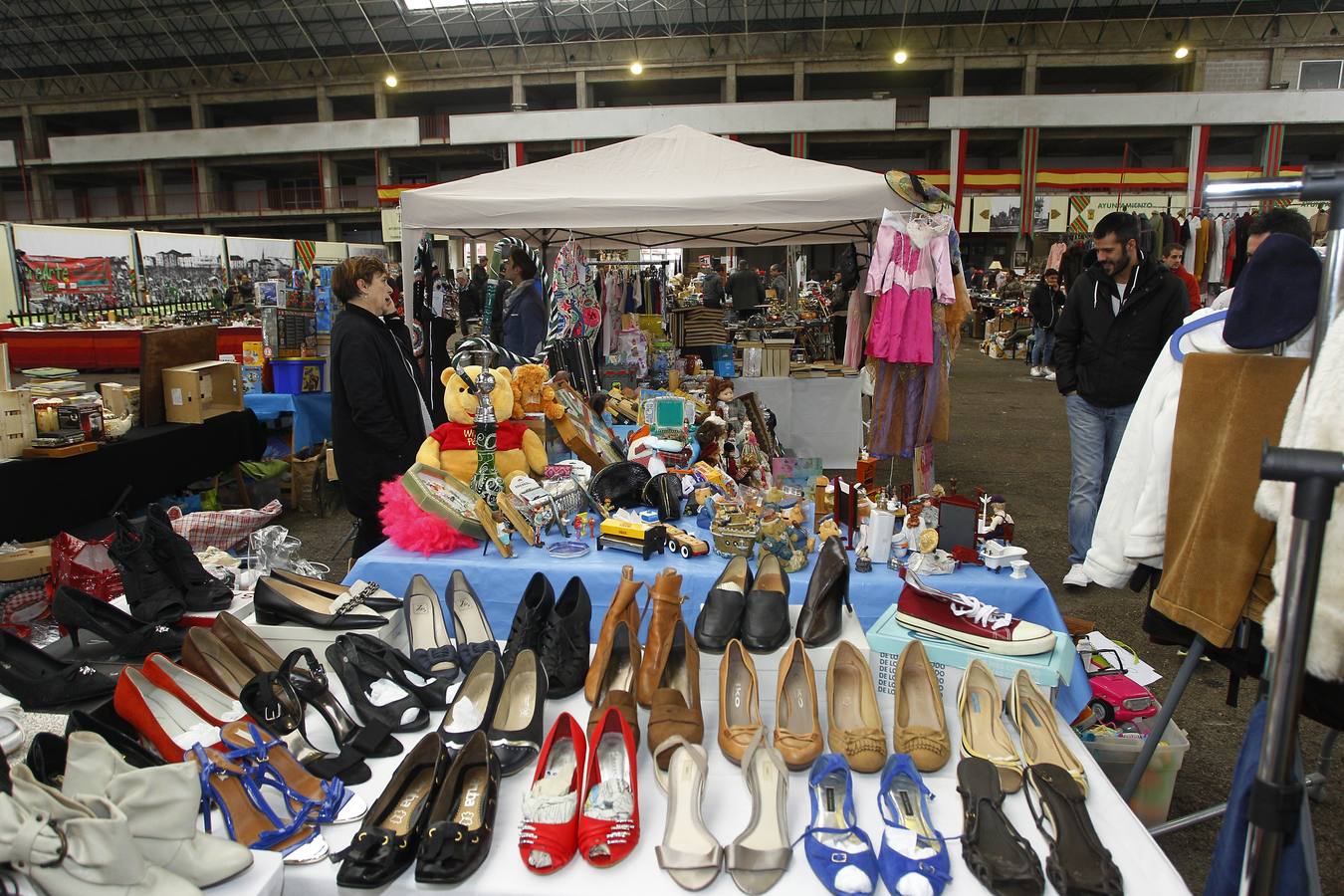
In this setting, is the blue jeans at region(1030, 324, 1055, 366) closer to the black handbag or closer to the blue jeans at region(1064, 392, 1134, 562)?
the blue jeans at region(1064, 392, 1134, 562)

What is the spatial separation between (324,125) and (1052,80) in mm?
22732

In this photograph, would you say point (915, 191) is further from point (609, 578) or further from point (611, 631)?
point (611, 631)

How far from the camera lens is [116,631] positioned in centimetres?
198

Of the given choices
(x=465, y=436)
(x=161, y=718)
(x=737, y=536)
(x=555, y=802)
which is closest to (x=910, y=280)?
(x=737, y=536)

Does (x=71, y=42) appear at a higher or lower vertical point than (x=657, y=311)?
higher

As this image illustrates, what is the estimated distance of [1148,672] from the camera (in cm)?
256

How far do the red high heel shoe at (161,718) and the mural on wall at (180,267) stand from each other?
1153 cm

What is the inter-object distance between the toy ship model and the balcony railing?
25658 mm

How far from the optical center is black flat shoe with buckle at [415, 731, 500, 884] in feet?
3.89

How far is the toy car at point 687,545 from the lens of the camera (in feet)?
8.09

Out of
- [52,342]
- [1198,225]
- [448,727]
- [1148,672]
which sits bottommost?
[1148,672]

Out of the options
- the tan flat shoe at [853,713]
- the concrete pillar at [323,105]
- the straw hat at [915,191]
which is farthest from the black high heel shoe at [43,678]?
the concrete pillar at [323,105]

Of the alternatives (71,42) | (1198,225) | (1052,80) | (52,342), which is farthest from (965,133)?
(71,42)

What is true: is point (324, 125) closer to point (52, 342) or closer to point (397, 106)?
point (397, 106)
